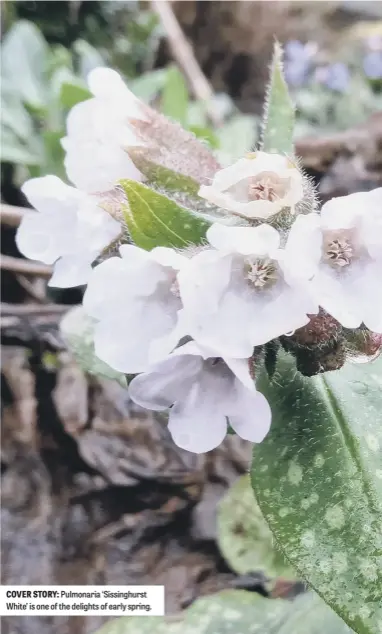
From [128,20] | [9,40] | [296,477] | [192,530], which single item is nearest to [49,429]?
[192,530]

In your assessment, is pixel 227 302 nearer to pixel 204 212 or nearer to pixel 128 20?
pixel 204 212

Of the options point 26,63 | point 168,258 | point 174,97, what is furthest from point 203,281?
point 26,63

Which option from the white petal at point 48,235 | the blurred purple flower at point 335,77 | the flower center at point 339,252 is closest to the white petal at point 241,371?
the flower center at point 339,252

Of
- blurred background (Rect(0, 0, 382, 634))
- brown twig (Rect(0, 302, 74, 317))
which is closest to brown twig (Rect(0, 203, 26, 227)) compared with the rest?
blurred background (Rect(0, 0, 382, 634))

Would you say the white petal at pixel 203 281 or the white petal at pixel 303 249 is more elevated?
the white petal at pixel 303 249

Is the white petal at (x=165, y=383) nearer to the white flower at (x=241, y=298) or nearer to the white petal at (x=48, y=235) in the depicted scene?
the white flower at (x=241, y=298)

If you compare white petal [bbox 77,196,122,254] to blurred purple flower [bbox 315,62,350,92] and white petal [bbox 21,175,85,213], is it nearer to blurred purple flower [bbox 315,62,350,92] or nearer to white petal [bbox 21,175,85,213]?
white petal [bbox 21,175,85,213]

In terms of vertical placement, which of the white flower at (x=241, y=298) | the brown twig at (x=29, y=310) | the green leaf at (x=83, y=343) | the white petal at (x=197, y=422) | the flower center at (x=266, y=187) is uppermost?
Answer: the flower center at (x=266, y=187)

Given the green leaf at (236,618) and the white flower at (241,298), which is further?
the green leaf at (236,618)
